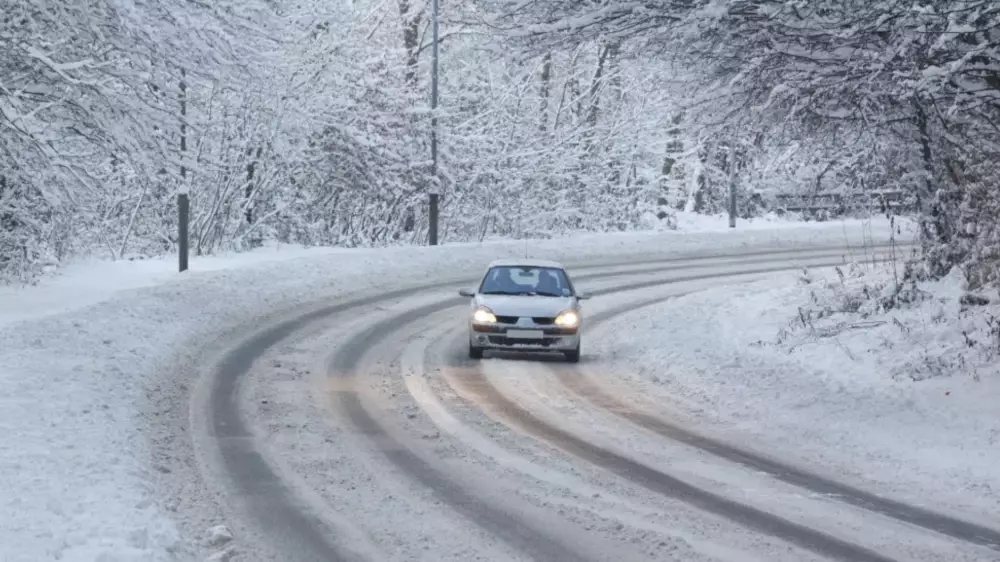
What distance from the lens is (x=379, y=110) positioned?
118ft

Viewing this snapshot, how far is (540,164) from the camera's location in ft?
130

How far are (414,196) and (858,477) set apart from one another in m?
27.3

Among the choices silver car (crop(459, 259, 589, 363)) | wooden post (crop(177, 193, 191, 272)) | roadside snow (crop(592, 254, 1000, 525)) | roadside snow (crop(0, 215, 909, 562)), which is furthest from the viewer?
wooden post (crop(177, 193, 191, 272))

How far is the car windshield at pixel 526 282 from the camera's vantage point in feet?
57.6

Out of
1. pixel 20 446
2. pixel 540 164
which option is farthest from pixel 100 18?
pixel 540 164

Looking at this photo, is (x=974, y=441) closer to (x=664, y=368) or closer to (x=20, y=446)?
(x=664, y=368)

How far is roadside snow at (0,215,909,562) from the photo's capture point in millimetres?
7574

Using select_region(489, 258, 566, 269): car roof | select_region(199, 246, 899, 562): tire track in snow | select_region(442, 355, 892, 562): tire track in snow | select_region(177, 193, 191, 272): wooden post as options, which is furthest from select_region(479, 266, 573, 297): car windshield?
select_region(177, 193, 191, 272): wooden post

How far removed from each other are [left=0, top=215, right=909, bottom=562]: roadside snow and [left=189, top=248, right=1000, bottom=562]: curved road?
0.52 meters

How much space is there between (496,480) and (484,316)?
7097 mm

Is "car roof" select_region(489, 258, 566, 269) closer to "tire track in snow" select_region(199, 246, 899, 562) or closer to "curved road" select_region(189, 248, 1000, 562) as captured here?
"tire track in snow" select_region(199, 246, 899, 562)

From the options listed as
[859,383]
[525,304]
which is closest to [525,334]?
[525,304]

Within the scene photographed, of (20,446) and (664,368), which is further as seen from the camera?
(664,368)

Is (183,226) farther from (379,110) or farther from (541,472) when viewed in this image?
(541,472)
